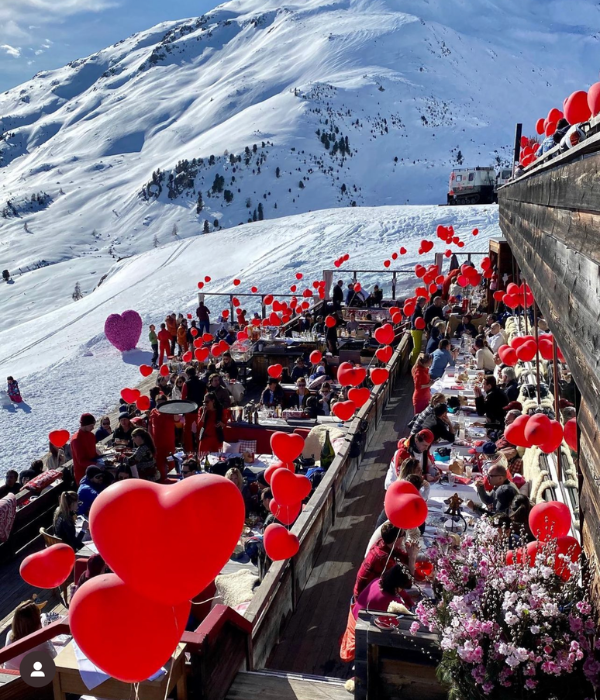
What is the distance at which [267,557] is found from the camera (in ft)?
17.8

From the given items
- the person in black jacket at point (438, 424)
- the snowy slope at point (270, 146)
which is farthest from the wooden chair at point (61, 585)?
the snowy slope at point (270, 146)

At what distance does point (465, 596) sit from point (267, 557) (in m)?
2.99

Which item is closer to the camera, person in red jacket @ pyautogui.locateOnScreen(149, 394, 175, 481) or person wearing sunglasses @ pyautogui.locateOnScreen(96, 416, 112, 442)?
person in red jacket @ pyautogui.locateOnScreen(149, 394, 175, 481)

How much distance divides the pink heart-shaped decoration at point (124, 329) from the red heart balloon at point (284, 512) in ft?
62.8

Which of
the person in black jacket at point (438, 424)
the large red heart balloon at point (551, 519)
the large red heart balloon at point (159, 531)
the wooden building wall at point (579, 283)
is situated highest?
the wooden building wall at point (579, 283)

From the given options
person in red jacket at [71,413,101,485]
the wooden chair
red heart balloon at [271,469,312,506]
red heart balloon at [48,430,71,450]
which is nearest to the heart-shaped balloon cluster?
red heart balloon at [271,469,312,506]

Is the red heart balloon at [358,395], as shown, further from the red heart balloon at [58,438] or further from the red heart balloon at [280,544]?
the red heart balloon at [58,438]

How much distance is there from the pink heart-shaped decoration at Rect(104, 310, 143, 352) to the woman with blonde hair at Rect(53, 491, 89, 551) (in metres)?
18.2

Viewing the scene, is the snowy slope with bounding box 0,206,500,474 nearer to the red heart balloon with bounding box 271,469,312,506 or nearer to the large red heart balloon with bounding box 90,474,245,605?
the red heart balloon with bounding box 271,469,312,506

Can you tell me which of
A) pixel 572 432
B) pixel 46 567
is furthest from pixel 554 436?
pixel 46 567

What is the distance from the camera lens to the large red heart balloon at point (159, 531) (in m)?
2.53

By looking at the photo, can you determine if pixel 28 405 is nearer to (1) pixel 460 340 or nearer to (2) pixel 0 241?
(1) pixel 460 340

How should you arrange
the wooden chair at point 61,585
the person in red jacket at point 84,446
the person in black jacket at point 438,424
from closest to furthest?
the wooden chair at point 61,585 → the person in black jacket at point 438,424 → the person in red jacket at point 84,446

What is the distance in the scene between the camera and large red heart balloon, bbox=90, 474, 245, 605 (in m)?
2.53
